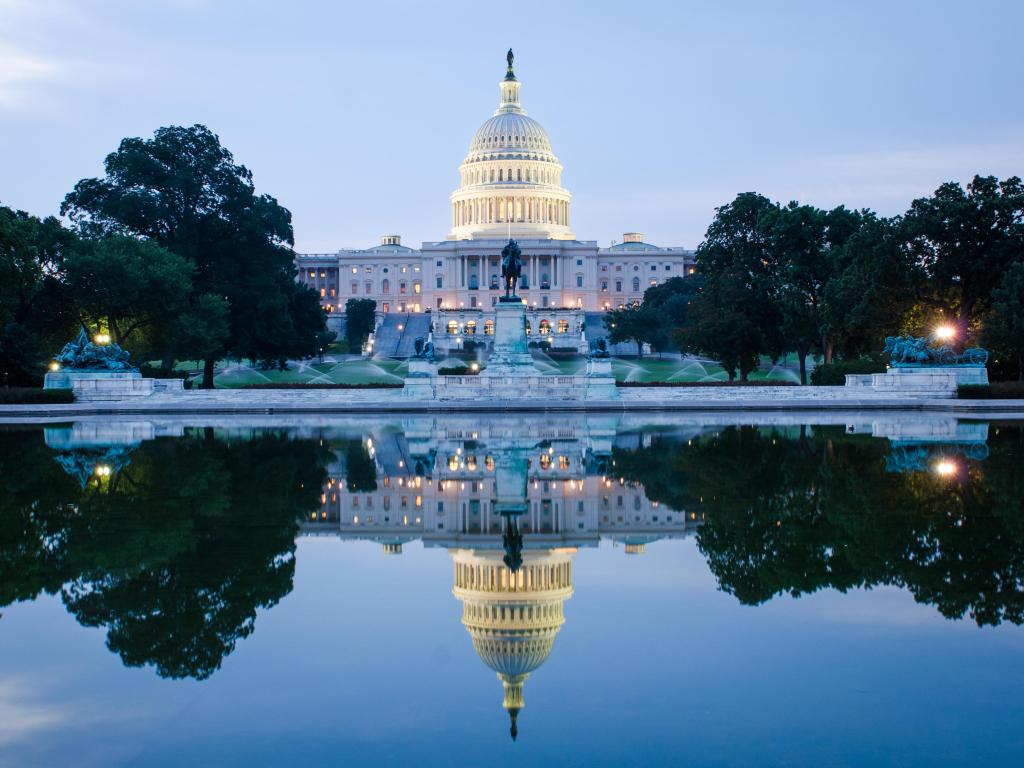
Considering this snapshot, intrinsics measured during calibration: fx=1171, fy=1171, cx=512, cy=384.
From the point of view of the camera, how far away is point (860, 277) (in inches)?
1981

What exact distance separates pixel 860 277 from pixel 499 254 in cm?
10724

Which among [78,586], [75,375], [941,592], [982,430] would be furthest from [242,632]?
[75,375]

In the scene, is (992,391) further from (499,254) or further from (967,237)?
(499,254)

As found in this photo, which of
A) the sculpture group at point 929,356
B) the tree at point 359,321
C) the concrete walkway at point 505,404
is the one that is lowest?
the concrete walkway at point 505,404

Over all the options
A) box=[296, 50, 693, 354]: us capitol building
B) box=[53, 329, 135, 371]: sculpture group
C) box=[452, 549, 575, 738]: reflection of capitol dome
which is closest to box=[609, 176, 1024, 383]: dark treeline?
box=[53, 329, 135, 371]: sculpture group

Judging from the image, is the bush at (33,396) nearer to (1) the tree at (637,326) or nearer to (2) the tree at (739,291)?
Result: (2) the tree at (739,291)

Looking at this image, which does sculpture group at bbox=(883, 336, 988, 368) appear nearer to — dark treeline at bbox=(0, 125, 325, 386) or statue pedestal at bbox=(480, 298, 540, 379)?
statue pedestal at bbox=(480, 298, 540, 379)

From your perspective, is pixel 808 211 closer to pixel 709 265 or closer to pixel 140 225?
pixel 709 265

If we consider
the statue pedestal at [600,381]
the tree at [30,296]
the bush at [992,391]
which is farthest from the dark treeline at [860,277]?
the tree at [30,296]

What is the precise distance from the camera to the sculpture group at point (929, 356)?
44.4 m

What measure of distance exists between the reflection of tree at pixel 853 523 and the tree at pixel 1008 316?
80.5ft

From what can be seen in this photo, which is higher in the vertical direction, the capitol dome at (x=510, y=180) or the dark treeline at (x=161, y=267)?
the capitol dome at (x=510, y=180)

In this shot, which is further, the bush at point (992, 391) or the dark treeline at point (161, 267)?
the dark treeline at point (161, 267)

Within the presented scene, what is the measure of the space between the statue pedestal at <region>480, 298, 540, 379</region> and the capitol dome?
355ft
